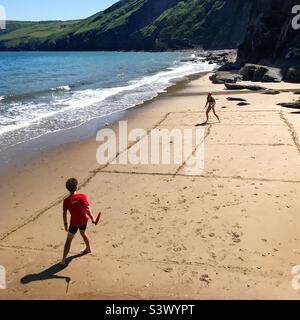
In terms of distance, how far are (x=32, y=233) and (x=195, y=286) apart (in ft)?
14.0

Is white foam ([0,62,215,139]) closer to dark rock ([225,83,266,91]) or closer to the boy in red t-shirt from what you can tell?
dark rock ([225,83,266,91])

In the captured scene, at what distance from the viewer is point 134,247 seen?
28.3ft

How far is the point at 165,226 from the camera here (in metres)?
9.48

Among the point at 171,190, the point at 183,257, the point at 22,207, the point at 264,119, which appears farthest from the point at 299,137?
the point at 22,207

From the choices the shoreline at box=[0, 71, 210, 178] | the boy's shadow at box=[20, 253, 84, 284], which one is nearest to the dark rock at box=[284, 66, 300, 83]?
the shoreline at box=[0, 71, 210, 178]

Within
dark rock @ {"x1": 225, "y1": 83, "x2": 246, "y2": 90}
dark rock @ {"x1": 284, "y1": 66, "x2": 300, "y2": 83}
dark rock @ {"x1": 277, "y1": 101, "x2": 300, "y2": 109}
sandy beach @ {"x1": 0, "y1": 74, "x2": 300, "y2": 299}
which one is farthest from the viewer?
dark rock @ {"x1": 284, "y1": 66, "x2": 300, "y2": 83}

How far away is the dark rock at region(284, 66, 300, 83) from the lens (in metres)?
36.3

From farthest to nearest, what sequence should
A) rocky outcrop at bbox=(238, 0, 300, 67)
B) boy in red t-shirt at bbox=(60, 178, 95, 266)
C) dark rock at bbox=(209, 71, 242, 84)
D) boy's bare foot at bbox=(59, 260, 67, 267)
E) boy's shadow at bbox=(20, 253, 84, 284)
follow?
rocky outcrop at bbox=(238, 0, 300, 67) → dark rock at bbox=(209, 71, 242, 84) → boy's bare foot at bbox=(59, 260, 67, 267) → boy in red t-shirt at bbox=(60, 178, 95, 266) → boy's shadow at bbox=(20, 253, 84, 284)

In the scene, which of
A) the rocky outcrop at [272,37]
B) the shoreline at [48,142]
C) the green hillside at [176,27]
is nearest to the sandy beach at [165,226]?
the shoreline at [48,142]

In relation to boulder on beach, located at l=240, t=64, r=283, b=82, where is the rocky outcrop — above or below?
above

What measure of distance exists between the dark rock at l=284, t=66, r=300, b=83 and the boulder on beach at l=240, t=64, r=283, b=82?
716 mm

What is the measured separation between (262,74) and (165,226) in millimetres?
32927

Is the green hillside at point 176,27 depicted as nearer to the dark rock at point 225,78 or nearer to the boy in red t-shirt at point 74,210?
the dark rock at point 225,78

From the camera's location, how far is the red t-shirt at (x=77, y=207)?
25.8 feet
